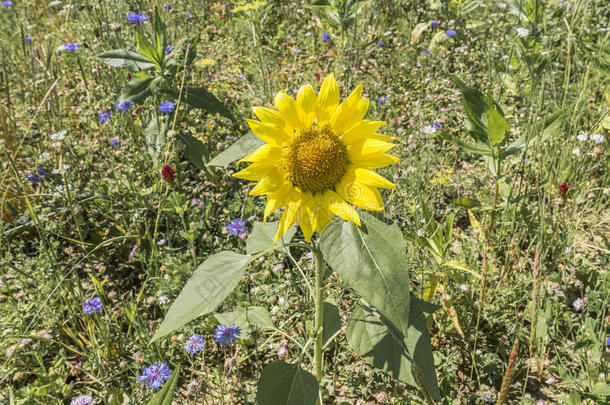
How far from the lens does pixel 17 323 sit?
210 cm

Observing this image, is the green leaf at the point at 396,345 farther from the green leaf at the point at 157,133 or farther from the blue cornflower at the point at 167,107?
the blue cornflower at the point at 167,107

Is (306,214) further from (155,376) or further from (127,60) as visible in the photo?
(127,60)

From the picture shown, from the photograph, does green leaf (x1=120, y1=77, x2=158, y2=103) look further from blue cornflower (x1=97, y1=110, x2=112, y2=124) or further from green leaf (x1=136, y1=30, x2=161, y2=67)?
blue cornflower (x1=97, y1=110, x2=112, y2=124)

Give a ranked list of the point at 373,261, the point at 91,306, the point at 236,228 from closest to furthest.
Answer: the point at 373,261
the point at 91,306
the point at 236,228

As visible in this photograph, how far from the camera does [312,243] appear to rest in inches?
54.2

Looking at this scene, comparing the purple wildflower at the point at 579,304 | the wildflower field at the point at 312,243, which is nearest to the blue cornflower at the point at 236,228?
the wildflower field at the point at 312,243

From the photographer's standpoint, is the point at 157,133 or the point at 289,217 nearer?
the point at 289,217

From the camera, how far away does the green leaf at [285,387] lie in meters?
1.32

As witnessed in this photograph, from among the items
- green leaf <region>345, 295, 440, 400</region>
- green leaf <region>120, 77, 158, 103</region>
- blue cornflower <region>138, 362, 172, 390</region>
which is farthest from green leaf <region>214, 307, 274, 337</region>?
green leaf <region>120, 77, 158, 103</region>

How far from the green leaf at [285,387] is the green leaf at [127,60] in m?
2.09

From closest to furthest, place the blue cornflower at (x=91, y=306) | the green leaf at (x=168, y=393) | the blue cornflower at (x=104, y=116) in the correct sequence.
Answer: the green leaf at (x=168, y=393) → the blue cornflower at (x=91, y=306) → the blue cornflower at (x=104, y=116)

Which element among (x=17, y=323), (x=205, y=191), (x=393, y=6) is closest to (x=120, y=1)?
(x=205, y=191)

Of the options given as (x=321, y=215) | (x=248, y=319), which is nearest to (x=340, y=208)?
(x=321, y=215)

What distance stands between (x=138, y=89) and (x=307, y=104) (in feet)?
5.93
